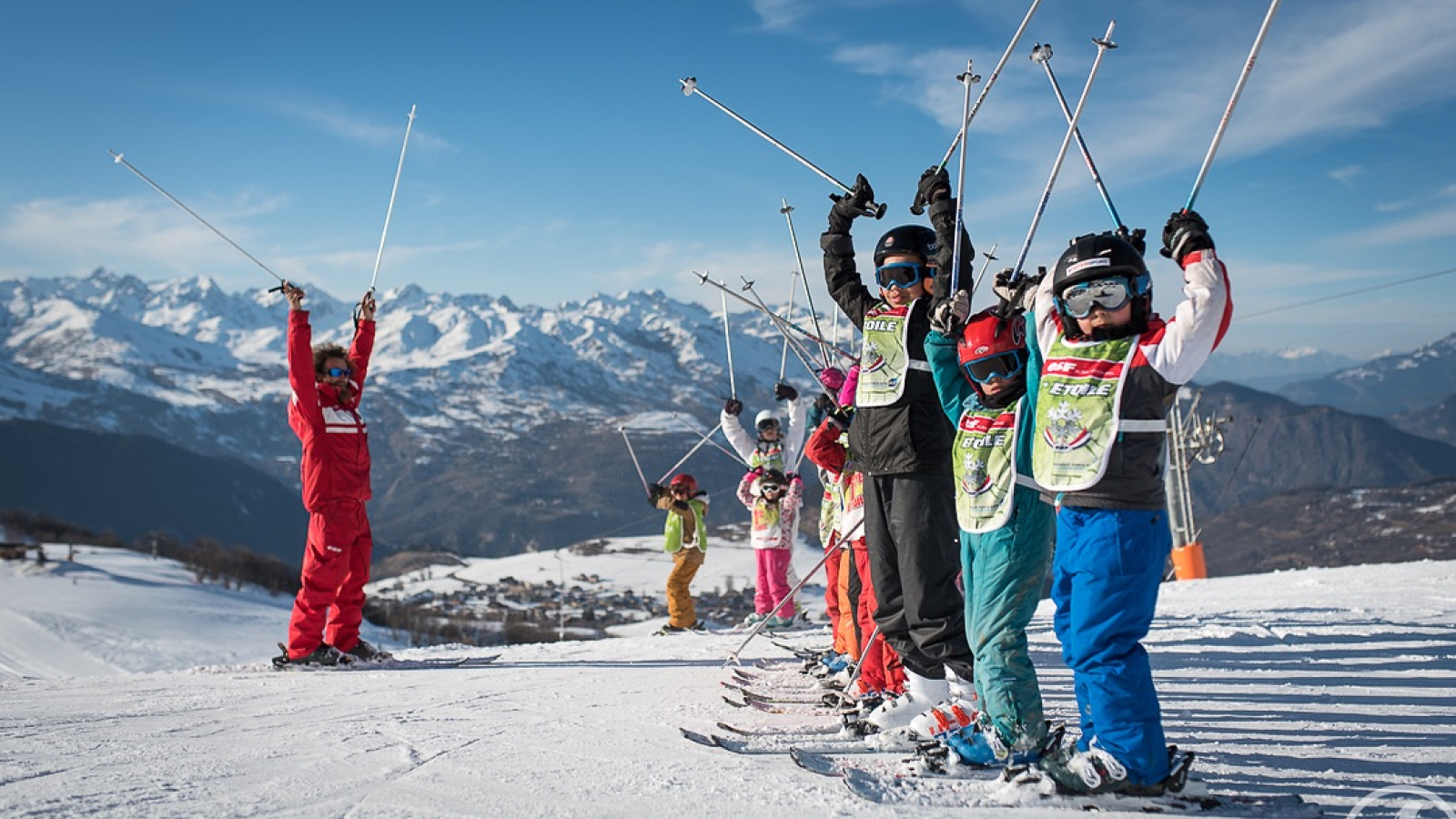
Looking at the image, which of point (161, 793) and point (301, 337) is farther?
point (301, 337)

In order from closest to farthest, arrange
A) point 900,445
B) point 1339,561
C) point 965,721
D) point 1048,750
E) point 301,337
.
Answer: point 1048,750
point 965,721
point 900,445
point 301,337
point 1339,561

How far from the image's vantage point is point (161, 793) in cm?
324

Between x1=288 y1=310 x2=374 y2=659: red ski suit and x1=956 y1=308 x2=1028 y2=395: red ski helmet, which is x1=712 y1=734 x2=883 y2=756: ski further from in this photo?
x1=288 y1=310 x2=374 y2=659: red ski suit

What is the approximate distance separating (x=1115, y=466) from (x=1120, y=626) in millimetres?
527

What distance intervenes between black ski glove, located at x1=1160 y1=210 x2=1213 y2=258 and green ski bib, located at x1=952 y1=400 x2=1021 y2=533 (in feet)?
2.68

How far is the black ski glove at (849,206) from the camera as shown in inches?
197

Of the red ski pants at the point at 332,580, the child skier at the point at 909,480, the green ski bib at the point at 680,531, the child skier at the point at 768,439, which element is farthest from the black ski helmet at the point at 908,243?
the green ski bib at the point at 680,531

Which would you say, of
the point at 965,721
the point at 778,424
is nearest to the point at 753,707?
the point at 965,721

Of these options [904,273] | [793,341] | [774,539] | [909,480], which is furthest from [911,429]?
[774,539]

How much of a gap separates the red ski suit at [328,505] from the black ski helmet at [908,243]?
423 centimetres

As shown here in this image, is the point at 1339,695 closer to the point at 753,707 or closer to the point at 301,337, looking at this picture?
the point at 753,707

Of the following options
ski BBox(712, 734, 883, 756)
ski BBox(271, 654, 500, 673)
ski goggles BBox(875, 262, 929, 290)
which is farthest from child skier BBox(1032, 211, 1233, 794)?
ski BBox(271, 654, 500, 673)

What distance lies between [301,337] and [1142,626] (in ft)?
20.0

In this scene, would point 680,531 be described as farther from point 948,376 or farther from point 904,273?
point 948,376
